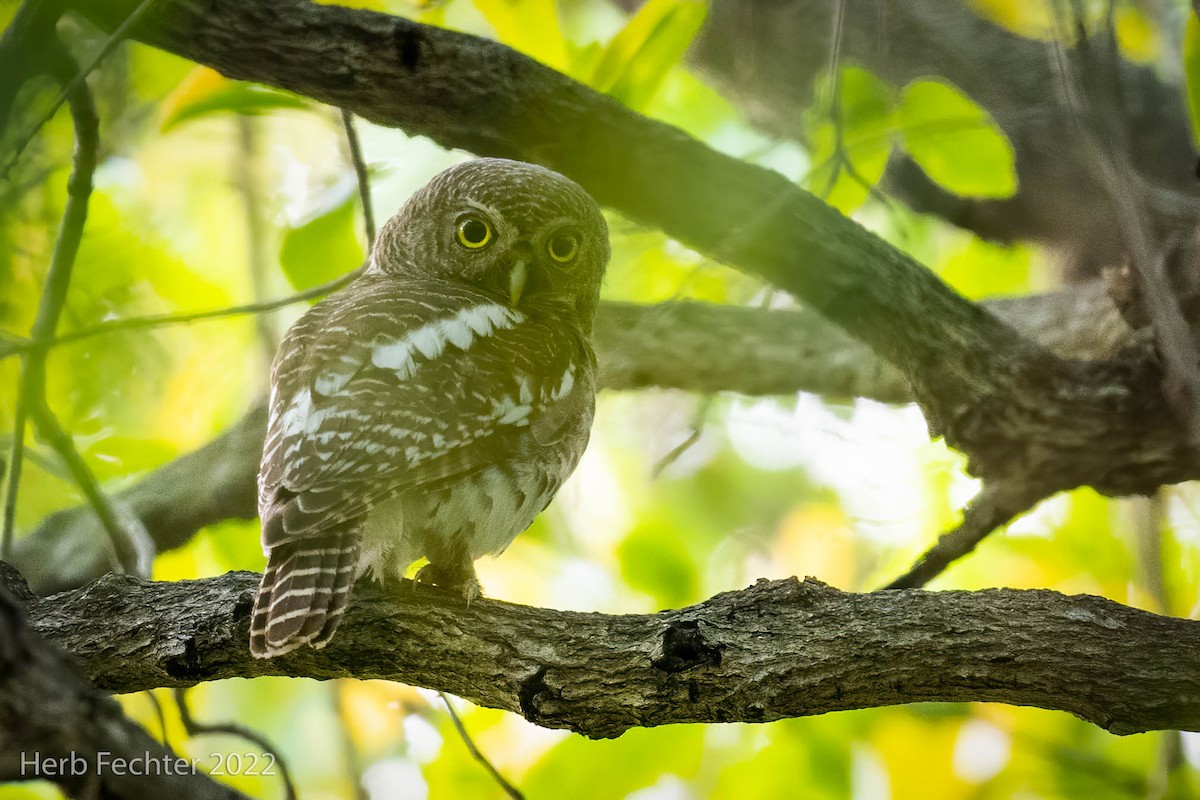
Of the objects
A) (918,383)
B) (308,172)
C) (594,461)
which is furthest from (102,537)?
(918,383)

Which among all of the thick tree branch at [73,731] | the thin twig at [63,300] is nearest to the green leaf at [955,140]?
the thin twig at [63,300]

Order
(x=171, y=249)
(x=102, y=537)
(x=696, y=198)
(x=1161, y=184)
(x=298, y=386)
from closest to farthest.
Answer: (x=298, y=386)
(x=696, y=198)
(x=102, y=537)
(x=171, y=249)
(x=1161, y=184)

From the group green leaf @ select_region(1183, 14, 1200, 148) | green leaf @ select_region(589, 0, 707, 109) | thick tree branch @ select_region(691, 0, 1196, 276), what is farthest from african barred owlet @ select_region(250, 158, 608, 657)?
thick tree branch @ select_region(691, 0, 1196, 276)

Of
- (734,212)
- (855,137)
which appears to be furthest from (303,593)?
(855,137)

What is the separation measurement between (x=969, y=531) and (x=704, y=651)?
1.23 metres

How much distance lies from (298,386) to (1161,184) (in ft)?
12.0

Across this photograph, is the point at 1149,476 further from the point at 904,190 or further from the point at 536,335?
the point at 904,190

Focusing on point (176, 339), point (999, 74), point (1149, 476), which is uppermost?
point (999, 74)

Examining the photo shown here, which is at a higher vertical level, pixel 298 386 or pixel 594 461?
pixel 594 461

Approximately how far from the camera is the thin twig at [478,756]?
2131 millimetres

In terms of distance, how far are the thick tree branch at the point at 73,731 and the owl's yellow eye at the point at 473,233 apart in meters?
1.82

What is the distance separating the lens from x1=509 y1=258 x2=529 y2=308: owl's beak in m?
2.51

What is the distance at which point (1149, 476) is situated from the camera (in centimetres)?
287

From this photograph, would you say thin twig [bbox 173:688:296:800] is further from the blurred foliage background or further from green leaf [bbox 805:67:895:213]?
green leaf [bbox 805:67:895:213]
